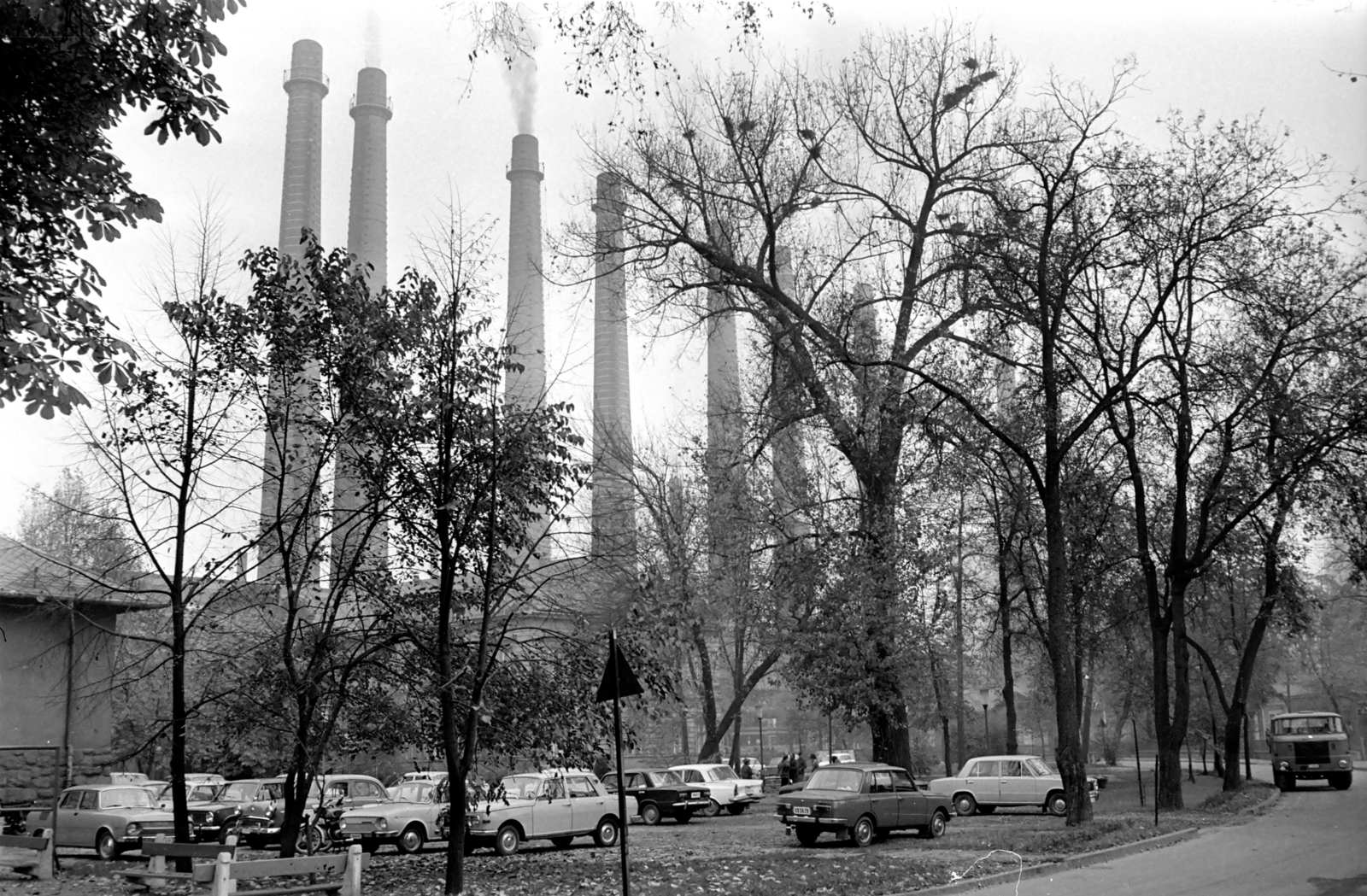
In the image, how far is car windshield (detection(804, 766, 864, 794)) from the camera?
74.7ft

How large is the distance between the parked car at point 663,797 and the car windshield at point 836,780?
9458 millimetres

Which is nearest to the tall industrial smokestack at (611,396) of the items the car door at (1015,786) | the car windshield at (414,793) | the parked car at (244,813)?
the car windshield at (414,793)

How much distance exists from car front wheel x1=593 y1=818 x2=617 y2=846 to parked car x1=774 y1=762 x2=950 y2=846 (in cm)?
393

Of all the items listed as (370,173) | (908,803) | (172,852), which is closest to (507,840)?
(908,803)

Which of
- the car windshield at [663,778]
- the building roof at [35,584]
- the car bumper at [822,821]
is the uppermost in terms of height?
the building roof at [35,584]

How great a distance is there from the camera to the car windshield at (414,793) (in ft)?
81.8

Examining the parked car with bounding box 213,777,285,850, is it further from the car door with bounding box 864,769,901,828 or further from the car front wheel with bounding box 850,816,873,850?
the car door with bounding box 864,769,901,828

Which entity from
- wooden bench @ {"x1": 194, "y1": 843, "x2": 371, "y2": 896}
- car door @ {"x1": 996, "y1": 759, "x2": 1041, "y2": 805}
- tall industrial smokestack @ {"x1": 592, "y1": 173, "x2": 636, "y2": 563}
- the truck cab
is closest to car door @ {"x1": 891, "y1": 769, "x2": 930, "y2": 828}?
tall industrial smokestack @ {"x1": 592, "y1": 173, "x2": 636, "y2": 563}

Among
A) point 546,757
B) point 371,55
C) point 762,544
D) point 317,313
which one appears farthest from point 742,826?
point 371,55

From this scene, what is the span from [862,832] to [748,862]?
5.00 meters

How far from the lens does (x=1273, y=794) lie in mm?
34188

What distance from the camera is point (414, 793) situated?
25.2 metres

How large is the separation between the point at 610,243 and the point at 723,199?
310 cm

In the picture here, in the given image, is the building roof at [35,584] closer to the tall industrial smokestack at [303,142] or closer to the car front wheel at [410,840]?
the car front wheel at [410,840]
